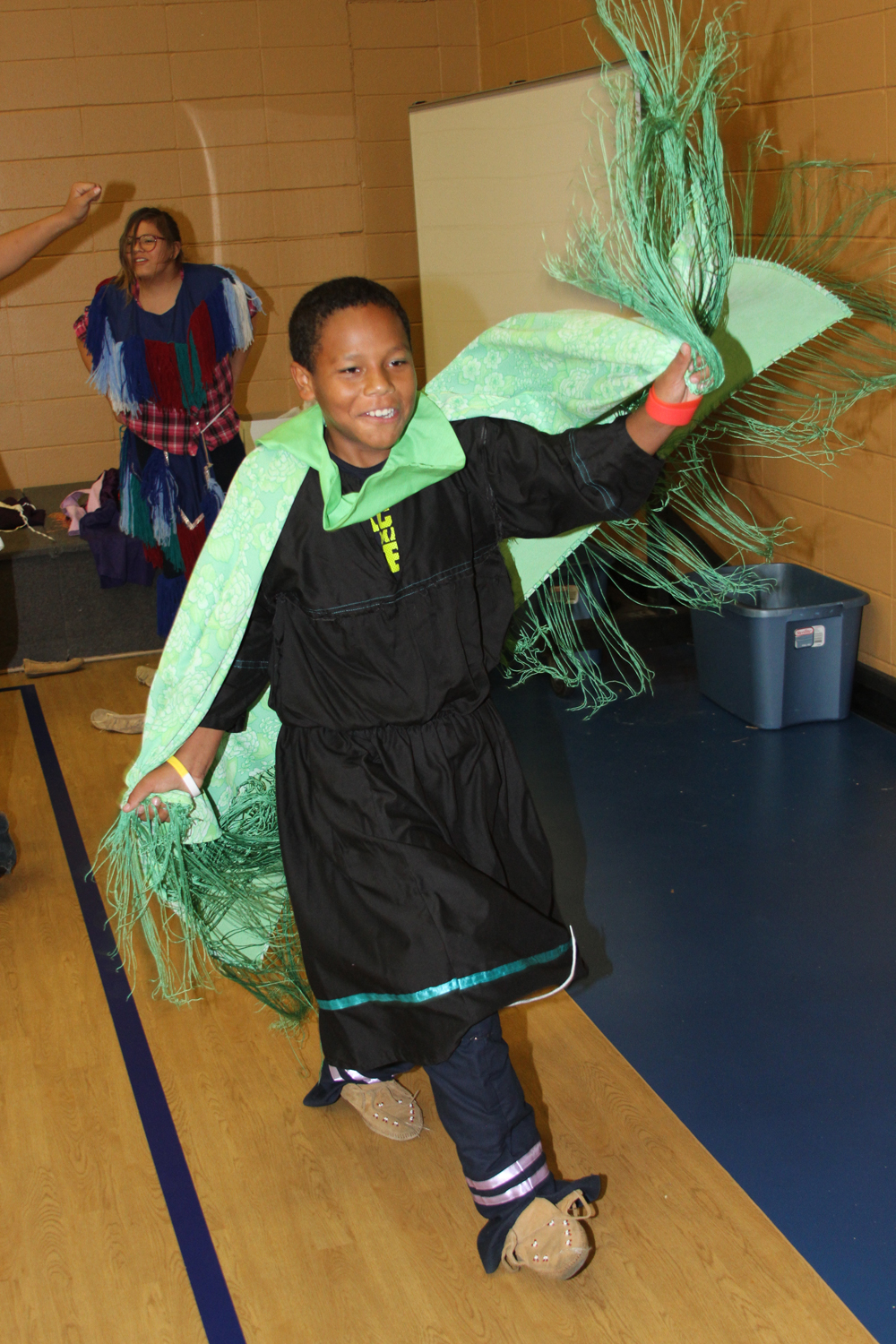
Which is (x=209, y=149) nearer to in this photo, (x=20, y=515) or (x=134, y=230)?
(x=20, y=515)

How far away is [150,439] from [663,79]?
2.63m

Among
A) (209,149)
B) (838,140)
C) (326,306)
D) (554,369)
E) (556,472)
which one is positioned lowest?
(556,472)

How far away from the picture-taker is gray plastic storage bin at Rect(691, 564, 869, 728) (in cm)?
358

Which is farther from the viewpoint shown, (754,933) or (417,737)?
(754,933)

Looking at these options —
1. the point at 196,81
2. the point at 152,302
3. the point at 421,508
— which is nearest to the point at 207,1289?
the point at 421,508

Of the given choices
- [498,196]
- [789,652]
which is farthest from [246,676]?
[498,196]

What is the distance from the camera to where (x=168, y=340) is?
3.80 m

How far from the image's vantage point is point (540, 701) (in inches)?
161

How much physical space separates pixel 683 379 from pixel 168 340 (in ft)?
8.55

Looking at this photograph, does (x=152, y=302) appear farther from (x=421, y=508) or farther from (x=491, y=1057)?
(x=491, y=1057)

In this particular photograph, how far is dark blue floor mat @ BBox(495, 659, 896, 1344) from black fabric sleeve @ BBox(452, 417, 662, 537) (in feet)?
3.48

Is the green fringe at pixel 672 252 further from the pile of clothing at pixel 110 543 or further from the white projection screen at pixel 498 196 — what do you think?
the pile of clothing at pixel 110 543

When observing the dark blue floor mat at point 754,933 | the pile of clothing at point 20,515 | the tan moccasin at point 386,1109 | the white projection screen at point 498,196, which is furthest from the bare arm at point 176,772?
the pile of clothing at point 20,515

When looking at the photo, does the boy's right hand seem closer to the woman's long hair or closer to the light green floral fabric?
the light green floral fabric
